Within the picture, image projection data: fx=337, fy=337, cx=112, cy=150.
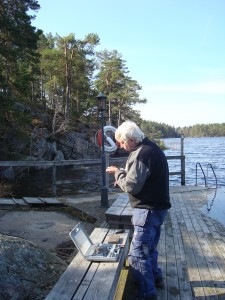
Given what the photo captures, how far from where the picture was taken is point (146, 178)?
10.0 ft

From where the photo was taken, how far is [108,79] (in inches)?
1751

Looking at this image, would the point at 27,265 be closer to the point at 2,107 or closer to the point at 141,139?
the point at 141,139

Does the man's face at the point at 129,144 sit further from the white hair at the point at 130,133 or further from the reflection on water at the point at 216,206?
the reflection on water at the point at 216,206

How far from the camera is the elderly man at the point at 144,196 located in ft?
10.0

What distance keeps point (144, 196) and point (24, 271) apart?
4.31 ft

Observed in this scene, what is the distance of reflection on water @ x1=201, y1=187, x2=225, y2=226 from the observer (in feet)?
23.5

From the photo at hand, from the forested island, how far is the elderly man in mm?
6797

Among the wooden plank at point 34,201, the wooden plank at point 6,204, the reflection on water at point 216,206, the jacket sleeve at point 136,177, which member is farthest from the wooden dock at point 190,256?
the wooden plank at point 6,204

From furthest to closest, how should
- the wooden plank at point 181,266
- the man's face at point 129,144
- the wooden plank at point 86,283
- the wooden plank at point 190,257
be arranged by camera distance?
1. the wooden plank at point 190,257
2. the wooden plank at point 181,266
3. the man's face at point 129,144
4. the wooden plank at point 86,283

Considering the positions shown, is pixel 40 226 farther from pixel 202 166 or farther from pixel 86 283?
pixel 202 166

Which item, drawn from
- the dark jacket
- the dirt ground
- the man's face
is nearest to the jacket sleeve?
the dark jacket

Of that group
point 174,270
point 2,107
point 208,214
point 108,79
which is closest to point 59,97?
point 108,79

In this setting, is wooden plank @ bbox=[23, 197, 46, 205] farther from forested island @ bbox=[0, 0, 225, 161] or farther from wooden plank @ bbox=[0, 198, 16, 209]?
forested island @ bbox=[0, 0, 225, 161]

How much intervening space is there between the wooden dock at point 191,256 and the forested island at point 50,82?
447cm
